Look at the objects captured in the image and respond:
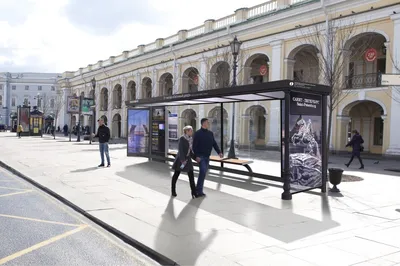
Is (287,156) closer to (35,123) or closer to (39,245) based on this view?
(39,245)

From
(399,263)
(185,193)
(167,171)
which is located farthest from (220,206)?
(167,171)

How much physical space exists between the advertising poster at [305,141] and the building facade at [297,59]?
4.38 m

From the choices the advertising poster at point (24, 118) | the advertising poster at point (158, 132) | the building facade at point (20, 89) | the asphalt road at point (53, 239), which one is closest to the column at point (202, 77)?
the advertising poster at point (158, 132)

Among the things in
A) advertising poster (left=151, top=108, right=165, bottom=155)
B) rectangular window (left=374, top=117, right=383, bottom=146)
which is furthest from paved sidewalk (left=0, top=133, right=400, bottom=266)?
rectangular window (left=374, top=117, right=383, bottom=146)

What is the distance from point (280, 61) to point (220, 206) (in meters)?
21.0

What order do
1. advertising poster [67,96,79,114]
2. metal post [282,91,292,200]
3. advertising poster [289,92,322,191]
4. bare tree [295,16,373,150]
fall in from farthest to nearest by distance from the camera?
advertising poster [67,96,79,114]
bare tree [295,16,373,150]
advertising poster [289,92,322,191]
metal post [282,91,292,200]

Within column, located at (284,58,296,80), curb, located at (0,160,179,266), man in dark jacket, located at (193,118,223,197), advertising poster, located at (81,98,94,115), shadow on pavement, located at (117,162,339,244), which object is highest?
column, located at (284,58,296,80)

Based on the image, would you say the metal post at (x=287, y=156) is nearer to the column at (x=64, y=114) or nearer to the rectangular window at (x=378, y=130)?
the rectangular window at (x=378, y=130)

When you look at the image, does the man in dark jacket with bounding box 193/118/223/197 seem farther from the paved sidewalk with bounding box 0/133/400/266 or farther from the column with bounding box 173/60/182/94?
the column with bounding box 173/60/182/94

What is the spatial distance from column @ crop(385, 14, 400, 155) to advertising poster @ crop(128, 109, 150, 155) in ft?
43.1

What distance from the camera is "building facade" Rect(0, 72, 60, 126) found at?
101188 millimetres

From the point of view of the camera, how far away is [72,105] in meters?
36.8

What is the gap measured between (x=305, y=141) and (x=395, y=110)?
47.3ft

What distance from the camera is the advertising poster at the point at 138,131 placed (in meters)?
17.5
